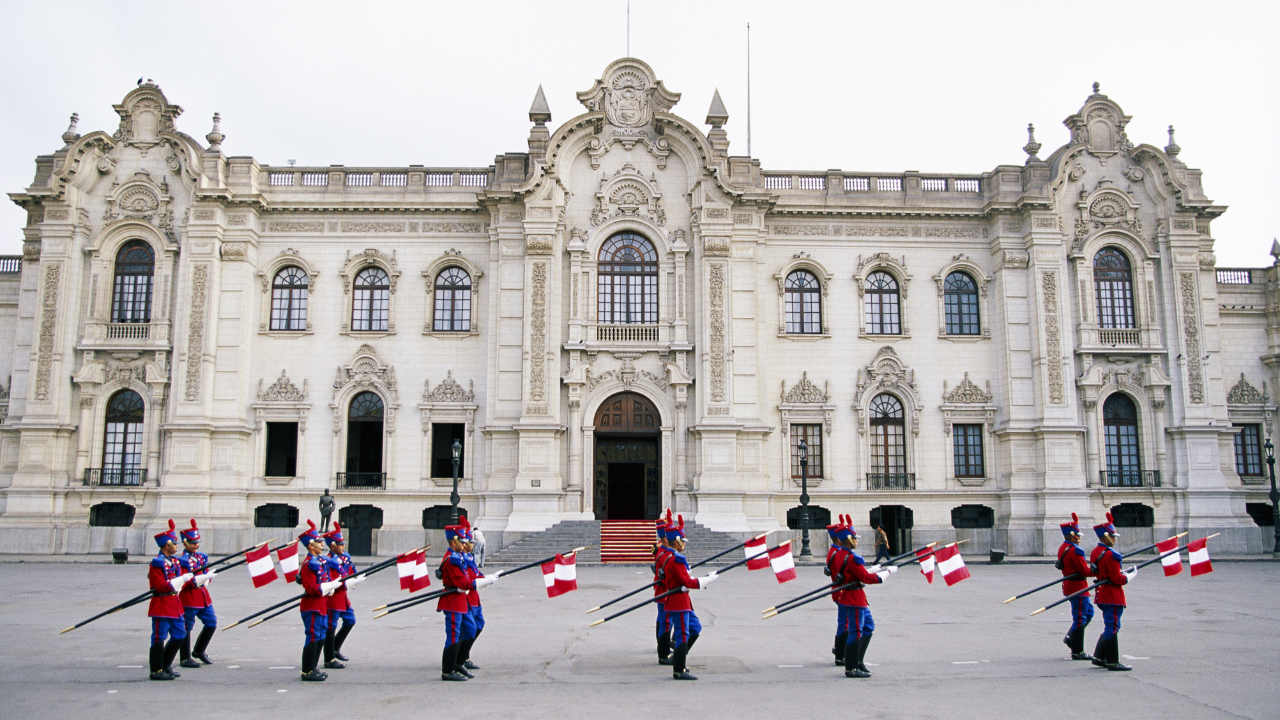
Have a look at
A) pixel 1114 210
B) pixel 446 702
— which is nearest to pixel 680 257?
pixel 1114 210

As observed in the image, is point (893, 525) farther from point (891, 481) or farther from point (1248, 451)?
point (1248, 451)

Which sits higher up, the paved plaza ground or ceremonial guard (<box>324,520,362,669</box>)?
ceremonial guard (<box>324,520,362,669</box>)

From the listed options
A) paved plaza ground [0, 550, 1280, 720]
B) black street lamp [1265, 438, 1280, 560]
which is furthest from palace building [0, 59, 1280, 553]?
paved plaza ground [0, 550, 1280, 720]

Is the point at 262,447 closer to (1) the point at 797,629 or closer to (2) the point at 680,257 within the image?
(2) the point at 680,257

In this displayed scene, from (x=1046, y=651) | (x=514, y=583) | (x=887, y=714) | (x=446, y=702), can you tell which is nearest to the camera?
(x=887, y=714)

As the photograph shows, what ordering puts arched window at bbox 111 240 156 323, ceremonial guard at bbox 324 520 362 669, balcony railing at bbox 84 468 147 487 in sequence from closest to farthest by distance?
ceremonial guard at bbox 324 520 362 669
balcony railing at bbox 84 468 147 487
arched window at bbox 111 240 156 323

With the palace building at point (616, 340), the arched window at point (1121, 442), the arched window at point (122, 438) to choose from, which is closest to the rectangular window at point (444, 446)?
the palace building at point (616, 340)

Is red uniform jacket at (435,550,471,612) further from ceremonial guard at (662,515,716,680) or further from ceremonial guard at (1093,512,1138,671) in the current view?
ceremonial guard at (1093,512,1138,671)

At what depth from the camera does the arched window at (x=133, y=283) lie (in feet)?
106

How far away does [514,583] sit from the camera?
23391 millimetres

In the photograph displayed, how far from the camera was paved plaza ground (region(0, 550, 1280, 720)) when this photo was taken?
9984 millimetres

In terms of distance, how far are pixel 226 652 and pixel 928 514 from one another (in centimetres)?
2452

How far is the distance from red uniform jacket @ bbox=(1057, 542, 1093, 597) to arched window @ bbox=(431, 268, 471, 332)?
23447 mm

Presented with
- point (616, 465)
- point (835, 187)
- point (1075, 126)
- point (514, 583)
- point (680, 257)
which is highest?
point (1075, 126)
